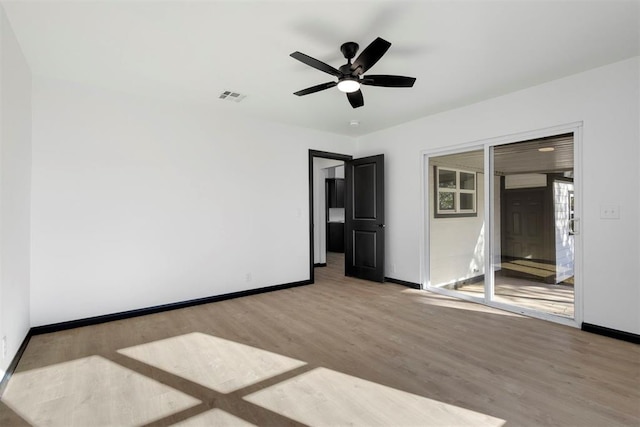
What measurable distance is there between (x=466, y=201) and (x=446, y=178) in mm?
445

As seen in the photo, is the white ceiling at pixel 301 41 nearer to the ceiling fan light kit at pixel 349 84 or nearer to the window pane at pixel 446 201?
the ceiling fan light kit at pixel 349 84

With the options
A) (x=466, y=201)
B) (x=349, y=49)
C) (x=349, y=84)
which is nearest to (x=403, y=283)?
(x=466, y=201)

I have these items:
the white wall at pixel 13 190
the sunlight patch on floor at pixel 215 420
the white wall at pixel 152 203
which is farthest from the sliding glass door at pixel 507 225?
the white wall at pixel 13 190

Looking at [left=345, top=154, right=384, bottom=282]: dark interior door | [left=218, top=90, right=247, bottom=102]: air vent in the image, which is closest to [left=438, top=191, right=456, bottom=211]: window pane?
[left=345, top=154, right=384, bottom=282]: dark interior door

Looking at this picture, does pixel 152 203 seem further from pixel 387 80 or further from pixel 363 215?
pixel 363 215

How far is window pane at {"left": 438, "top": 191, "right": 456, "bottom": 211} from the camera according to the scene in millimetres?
4711

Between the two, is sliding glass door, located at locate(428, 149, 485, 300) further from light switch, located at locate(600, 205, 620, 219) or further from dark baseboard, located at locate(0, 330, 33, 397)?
dark baseboard, located at locate(0, 330, 33, 397)

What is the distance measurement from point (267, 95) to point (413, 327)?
10.0 feet

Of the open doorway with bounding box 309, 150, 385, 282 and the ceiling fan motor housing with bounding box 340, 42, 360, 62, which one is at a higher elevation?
the ceiling fan motor housing with bounding box 340, 42, 360, 62

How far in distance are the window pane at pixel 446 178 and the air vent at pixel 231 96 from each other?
2993 mm

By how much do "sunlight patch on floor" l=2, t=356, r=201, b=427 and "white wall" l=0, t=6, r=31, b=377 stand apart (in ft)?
0.86

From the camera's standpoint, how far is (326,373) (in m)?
2.39

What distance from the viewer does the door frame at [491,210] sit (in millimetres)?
3279

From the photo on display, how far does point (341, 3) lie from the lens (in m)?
2.11
